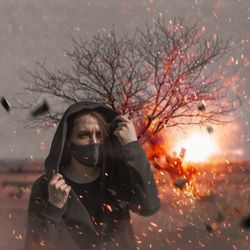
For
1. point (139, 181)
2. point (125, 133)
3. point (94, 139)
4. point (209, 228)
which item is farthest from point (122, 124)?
point (209, 228)

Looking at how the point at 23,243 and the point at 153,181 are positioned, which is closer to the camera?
the point at 153,181

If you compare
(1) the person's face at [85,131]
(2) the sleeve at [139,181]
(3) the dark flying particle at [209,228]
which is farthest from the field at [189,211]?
(1) the person's face at [85,131]

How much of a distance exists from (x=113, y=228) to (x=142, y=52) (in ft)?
5.45

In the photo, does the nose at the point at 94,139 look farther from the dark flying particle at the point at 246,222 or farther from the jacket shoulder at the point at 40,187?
the dark flying particle at the point at 246,222

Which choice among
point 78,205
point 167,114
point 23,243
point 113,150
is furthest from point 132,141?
point 167,114

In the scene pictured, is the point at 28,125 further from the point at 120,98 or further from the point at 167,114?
the point at 167,114

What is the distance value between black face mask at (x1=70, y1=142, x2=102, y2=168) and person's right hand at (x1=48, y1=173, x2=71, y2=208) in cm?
18

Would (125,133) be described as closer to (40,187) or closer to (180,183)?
(40,187)

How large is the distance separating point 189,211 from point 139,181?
121cm

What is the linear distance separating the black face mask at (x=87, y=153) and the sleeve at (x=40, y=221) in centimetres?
26

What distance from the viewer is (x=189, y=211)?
4164mm

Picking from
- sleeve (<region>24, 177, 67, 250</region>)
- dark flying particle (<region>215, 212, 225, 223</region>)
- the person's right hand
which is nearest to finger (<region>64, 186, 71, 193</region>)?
the person's right hand

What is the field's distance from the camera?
356 cm

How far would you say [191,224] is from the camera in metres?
4.02
